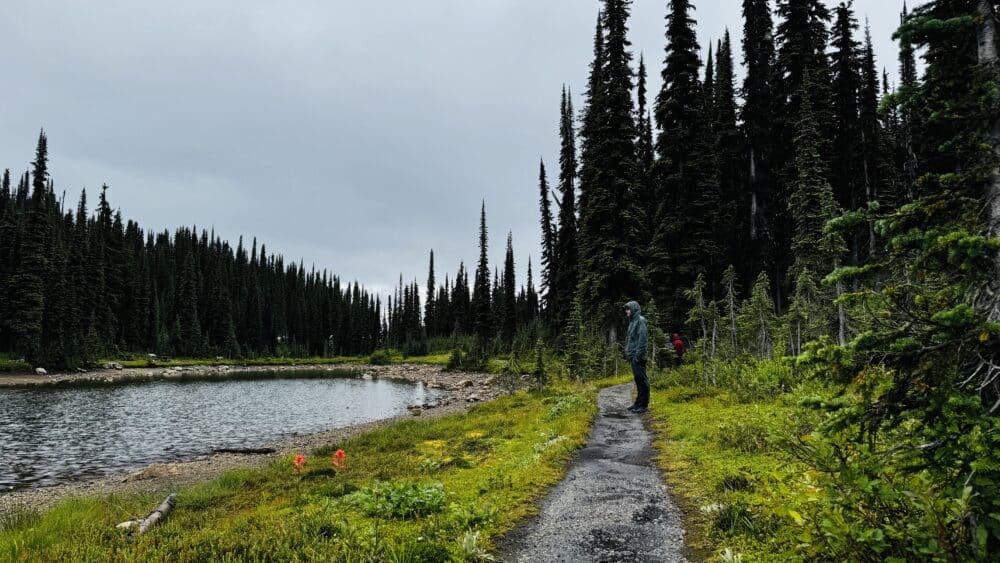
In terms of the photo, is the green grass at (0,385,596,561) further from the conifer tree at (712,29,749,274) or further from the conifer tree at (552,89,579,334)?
the conifer tree at (552,89,579,334)

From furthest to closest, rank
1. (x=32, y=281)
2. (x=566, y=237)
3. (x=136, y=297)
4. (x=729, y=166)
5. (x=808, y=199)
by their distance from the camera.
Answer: (x=136, y=297), (x=32, y=281), (x=566, y=237), (x=729, y=166), (x=808, y=199)

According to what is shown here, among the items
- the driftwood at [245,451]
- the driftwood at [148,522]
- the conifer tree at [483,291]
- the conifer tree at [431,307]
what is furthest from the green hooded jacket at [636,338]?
the conifer tree at [431,307]

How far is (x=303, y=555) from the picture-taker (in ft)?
15.4

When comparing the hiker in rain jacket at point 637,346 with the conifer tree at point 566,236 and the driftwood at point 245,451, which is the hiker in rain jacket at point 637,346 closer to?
the driftwood at point 245,451

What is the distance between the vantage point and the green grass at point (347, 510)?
4910mm

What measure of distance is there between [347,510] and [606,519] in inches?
129

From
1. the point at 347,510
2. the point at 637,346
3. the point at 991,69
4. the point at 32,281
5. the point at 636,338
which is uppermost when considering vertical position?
the point at 32,281

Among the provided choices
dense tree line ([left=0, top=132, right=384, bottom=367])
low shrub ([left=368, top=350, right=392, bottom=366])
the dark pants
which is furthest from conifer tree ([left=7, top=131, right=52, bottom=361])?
the dark pants

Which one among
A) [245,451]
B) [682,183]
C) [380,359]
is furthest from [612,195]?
[380,359]

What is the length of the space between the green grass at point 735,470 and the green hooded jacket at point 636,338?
63.0 inches

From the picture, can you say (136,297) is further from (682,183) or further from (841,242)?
(841,242)

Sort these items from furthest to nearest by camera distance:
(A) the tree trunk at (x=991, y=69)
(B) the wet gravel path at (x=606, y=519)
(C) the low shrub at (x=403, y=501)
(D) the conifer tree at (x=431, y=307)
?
(D) the conifer tree at (x=431, y=307) → (C) the low shrub at (x=403, y=501) → (B) the wet gravel path at (x=606, y=519) → (A) the tree trunk at (x=991, y=69)

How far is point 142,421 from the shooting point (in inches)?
987

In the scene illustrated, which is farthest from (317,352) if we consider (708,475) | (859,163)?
(708,475)
